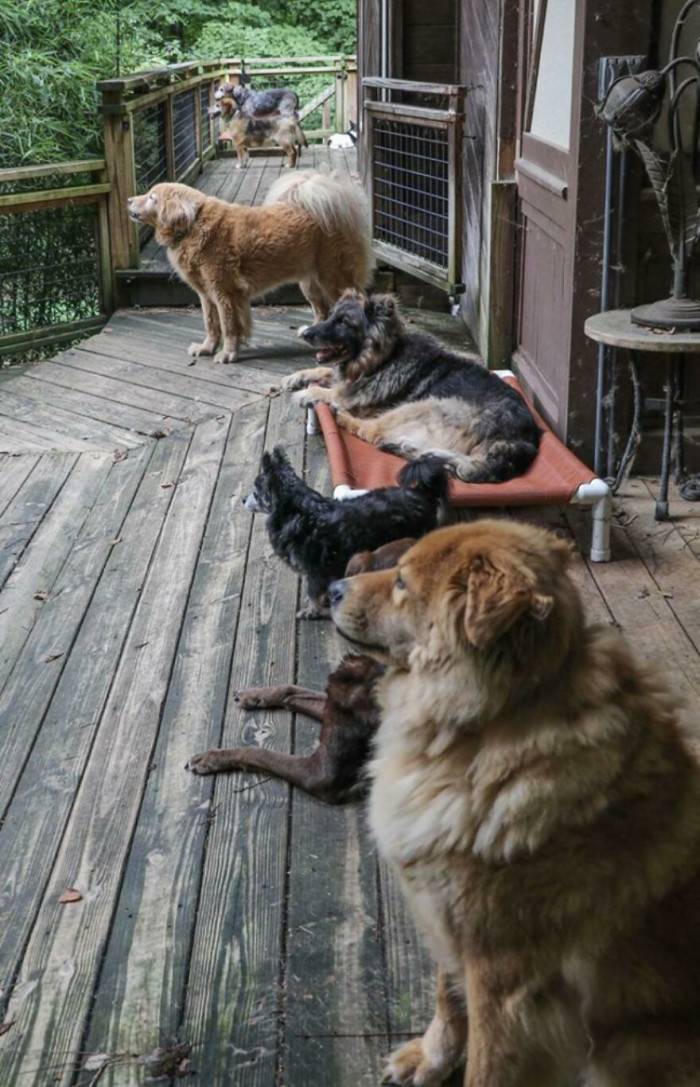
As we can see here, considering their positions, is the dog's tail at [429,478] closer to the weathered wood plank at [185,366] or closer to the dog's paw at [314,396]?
the dog's paw at [314,396]

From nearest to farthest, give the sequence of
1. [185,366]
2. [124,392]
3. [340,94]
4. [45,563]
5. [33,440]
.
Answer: [45,563] → [33,440] → [124,392] → [185,366] → [340,94]

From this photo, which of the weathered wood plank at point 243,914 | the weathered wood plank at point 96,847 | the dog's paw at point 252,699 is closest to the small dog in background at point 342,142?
the weathered wood plank at point 96,847

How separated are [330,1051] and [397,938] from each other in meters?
0.33

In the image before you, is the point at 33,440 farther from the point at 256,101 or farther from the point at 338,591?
the point at 256,101

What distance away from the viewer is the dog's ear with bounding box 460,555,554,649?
1524 mm

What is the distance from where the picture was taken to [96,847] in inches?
106

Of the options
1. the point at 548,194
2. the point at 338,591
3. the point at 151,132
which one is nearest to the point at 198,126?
the point at 151,132

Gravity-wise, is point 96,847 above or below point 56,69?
below

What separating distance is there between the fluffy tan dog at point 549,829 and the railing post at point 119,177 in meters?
7.08

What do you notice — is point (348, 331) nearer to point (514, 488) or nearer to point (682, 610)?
point (514, 488)

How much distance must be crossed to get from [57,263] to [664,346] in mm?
5654

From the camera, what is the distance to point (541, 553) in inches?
66.6

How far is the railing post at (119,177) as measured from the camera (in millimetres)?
7977

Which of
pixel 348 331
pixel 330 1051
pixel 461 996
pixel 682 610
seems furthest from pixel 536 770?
pixel 348 331
